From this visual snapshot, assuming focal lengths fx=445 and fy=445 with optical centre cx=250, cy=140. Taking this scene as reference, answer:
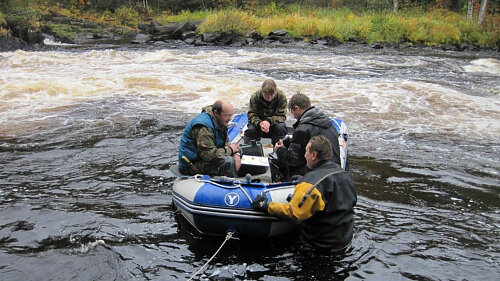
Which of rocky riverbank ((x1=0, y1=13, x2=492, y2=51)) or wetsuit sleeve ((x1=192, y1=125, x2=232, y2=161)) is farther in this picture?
rocky riverbank ((x1=0, y1=13, x2=492, y2=51))

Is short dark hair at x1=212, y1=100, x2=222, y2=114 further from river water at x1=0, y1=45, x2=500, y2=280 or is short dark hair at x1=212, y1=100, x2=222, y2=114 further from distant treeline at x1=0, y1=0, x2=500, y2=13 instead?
distant treeline at x1=0, y1=0, x2=500, y2=13

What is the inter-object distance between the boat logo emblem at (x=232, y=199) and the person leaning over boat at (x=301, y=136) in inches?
37.4

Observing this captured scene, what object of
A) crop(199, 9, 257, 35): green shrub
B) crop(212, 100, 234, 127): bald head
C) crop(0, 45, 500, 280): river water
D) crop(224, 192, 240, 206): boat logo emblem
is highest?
crop(199, 9, 257, 35): green shrub

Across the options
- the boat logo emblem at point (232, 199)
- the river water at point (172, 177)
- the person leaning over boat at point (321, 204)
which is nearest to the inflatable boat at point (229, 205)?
the boat logo emblem at point (232, 199)

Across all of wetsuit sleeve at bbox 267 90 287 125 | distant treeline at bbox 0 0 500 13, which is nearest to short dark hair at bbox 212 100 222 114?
wetsuit sleeve at bbox 267 90 287 125

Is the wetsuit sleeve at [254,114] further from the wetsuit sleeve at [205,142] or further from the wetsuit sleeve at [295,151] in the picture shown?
the wetsuit sleeve at [205,142]

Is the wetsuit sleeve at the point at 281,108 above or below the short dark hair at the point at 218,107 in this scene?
below

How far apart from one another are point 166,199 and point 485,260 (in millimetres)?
3868

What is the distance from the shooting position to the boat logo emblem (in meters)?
4.52

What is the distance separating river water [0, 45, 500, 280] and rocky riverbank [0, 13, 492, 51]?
7.37 metres

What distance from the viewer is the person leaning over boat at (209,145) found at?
16.9 ft

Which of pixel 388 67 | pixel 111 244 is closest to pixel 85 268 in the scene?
pixel 111 244

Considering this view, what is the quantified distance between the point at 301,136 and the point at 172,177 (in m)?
2.64

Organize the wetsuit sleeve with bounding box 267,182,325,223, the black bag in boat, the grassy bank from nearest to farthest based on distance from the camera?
1. the wetsuit sleeve with bounding box 267,182,325,223
2. the black bag in boat
3. the grassy bank
